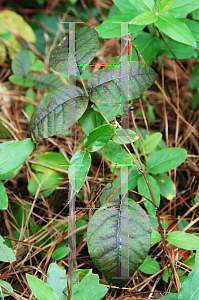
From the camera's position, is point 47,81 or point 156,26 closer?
point 156,26

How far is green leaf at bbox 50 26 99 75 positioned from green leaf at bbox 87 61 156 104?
0.06 metres

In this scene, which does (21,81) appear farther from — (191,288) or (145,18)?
(191,288)

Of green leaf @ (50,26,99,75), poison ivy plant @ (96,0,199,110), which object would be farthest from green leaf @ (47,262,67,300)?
poison ivy plant @ (96,0,199,110)

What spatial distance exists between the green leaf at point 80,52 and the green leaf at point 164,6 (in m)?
0.24

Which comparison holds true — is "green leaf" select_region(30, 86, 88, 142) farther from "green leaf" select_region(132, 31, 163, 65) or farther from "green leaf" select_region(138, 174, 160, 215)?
"green leaf" select_region(132, 31, 163, 65)

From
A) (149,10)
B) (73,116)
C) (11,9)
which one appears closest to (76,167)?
(73,116)

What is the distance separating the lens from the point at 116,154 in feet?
2.29

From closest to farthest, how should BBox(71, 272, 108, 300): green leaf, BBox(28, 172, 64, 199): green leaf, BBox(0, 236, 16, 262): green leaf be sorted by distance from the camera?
1. BBox(71, 272, 108, 300): green leaf
2. BBox(0, 236, 16, 262): green leaf
3. BBox(28, 172, 64, 199): green leaf

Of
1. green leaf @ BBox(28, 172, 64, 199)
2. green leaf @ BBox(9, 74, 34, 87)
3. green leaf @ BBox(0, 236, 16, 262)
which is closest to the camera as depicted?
green leaf @ BBox(0, 236, 16, 262)

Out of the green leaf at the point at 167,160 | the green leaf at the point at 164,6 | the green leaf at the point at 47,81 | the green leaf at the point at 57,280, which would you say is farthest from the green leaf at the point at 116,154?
the green leaf at the point at 47,81

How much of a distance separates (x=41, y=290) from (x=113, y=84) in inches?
24.6

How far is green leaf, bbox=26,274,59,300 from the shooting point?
63cm

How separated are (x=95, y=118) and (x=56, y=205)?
0.43 m

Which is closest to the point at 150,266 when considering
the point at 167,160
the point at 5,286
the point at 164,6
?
the point at 167,160
